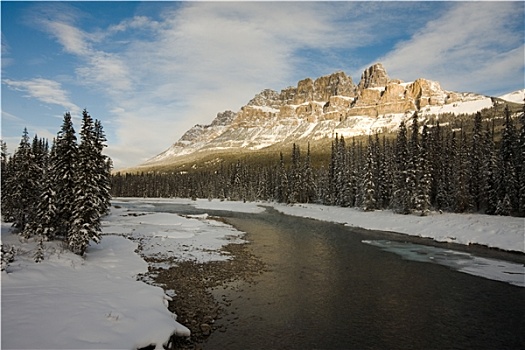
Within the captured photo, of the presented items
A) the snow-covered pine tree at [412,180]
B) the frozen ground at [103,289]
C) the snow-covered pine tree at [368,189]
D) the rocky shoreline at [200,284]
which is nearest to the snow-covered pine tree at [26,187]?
the frozen ground at [103,289]

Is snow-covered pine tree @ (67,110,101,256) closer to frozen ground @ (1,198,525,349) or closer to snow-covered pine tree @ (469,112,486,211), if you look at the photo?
frozen ground @ (1,198,525,349)

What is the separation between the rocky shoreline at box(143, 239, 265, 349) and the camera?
14.3 meters

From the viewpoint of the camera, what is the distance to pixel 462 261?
90.3 feet

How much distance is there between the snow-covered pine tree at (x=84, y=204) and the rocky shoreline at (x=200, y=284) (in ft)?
16.8

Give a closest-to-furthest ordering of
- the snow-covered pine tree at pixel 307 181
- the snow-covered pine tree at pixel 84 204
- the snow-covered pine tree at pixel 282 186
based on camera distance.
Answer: the snow-covered pine tree at pixel 84 204, the snow-covered pine tree at pixel 307 181, the snow-covered pine tree at pixel 282 186

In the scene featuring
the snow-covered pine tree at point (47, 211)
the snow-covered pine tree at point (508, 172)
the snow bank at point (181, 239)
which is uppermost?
the snow-covered pine tree at point (508, 172)

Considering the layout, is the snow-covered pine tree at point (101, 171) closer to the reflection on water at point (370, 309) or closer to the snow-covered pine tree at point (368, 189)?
the reflection on water at point (370, 309)

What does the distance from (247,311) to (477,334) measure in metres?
10.7

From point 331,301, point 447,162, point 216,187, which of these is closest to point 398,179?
point 447,162

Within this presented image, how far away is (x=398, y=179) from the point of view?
62.3 meters

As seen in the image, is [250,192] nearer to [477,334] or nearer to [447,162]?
[447,162]

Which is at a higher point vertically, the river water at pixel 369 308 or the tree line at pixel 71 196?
the tree line at pixel 71 196

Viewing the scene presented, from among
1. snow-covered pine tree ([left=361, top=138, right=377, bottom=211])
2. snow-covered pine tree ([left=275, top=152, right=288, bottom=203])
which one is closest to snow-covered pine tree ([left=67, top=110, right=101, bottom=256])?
snow-covered pine tree ([left=361, top=138, right=377, bottom=211])

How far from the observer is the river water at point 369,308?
44.3ft
